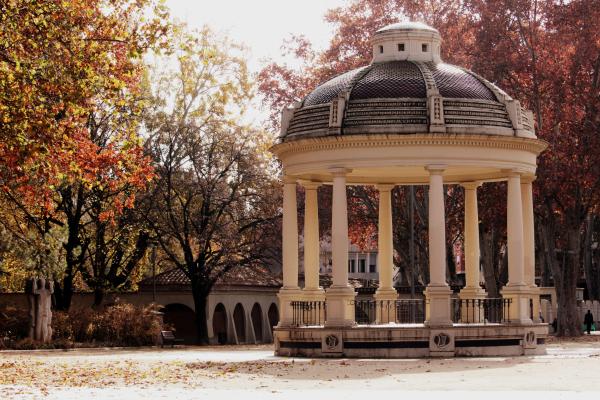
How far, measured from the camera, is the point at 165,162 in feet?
190

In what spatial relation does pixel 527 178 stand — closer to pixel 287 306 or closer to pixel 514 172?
pixel 514 172

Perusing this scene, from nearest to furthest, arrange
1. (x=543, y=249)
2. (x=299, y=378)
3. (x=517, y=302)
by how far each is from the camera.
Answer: (x=299, y=378) < (x=517, y=302) < (x=543, y=249)

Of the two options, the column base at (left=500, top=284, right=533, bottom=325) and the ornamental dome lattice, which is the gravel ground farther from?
the ornamental dome lattice

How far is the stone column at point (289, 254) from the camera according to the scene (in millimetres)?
36875

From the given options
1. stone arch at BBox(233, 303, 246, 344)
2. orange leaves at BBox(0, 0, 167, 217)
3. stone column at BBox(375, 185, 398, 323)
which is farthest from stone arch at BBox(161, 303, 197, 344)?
orange leaves at BBox(0, 0, 167, 217)

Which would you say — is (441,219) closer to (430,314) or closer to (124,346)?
(430,314)

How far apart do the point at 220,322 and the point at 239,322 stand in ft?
11.1

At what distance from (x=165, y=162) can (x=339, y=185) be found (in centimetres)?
2407

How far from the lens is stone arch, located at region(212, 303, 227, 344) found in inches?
2648

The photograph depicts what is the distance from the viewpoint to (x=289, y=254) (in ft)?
123

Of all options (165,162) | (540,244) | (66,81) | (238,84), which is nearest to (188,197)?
(165,162)

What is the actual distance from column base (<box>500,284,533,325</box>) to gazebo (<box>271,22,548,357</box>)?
0.09 ft

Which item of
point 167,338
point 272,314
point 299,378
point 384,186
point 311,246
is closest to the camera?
point 299,378

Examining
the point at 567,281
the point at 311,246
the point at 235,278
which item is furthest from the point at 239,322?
the point at 311,246
